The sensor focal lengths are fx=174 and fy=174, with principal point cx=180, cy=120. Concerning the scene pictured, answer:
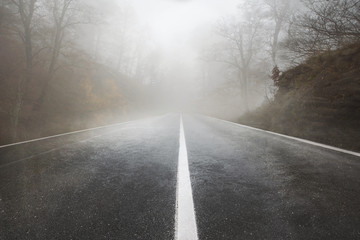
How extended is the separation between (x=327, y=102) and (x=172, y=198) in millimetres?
7072

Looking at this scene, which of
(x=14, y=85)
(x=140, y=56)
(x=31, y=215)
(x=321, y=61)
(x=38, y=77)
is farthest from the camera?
(x=140, y=56)

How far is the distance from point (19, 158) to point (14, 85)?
1082 cm

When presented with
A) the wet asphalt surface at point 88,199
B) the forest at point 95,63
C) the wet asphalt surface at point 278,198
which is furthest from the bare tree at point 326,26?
the wet asphalt surface at point 88,199

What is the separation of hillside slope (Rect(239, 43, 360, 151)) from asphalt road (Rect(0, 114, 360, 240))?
2603 millimetres

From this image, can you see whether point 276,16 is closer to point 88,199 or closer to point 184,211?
point 184,211

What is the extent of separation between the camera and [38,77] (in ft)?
44.3

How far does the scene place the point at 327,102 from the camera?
6.22 meters

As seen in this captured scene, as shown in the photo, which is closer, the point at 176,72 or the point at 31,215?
the point at 31,215

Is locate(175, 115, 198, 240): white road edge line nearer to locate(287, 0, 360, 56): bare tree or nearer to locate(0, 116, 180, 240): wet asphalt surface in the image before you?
→ locate(0, 116, 180, 240): wet asphalt surface

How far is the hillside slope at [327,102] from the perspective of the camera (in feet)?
17.2

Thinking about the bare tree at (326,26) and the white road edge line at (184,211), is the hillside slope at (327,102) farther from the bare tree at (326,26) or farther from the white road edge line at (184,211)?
the white road edge line at (184,211)

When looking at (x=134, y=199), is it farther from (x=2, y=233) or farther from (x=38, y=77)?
(x=38, y=77)

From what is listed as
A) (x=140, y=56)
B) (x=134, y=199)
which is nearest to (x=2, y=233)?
(x=134, y=199)

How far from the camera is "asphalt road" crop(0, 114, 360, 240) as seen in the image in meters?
1.36
